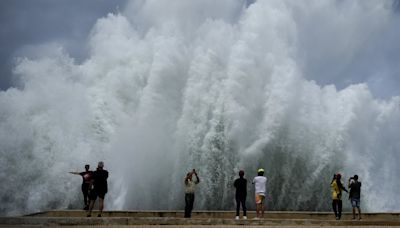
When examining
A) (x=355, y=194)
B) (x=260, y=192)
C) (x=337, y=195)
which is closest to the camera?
(x=260, y=192)

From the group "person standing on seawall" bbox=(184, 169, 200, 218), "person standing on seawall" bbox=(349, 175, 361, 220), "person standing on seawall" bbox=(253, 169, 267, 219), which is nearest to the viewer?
"person standing on seawall" bbox=(253, 169, 267, 219)

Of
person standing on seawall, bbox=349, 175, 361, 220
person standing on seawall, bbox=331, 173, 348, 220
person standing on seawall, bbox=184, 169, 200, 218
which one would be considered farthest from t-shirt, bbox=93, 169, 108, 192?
person standing on seawall, bbox=349, 175, 361, 220

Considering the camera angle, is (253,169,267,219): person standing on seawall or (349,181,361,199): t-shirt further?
(349,181,361,199): t-shirt

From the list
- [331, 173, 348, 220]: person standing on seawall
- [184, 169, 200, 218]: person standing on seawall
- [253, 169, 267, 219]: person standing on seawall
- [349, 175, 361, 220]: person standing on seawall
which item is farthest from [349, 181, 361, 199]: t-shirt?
[184, 169, 200, 218]: person standing on seawall

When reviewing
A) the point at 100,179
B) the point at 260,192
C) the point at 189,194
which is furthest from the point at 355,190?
the point at 100,179

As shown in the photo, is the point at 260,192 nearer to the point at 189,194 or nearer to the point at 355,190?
the point at 189,194

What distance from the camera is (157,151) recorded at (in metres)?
31.5

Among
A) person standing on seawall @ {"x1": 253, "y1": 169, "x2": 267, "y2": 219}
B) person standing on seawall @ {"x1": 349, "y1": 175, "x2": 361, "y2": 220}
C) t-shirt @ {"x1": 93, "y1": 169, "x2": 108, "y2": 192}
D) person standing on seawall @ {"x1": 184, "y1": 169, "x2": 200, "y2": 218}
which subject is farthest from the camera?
person standing on seawall @ {"x1": 349, "y1": 175, "x2": 361, "y2": 220}

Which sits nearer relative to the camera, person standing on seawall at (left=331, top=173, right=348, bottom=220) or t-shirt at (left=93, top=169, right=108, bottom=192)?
t-shirt at (left=93, top=169, right=108, bottom=192)

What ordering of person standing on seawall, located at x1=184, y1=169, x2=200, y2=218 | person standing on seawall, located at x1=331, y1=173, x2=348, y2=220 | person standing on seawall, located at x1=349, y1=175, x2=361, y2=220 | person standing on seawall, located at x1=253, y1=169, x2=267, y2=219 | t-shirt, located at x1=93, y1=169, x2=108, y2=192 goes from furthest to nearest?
person standing on seawall, located at x1=349, y1=175, x2=361, y2=220, person standing on seawall, located at x1=331, y1=173, x2=348, y2=220, person standing on seawall, located at x1=184, y1=169, x2=200, y2=218, person standing on seawall, located at x1=253, y1=169, x2=267, y2=219, t-shirt, located at x1=93, y1=169, x2=108, y2=192

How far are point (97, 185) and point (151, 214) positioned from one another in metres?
3.46

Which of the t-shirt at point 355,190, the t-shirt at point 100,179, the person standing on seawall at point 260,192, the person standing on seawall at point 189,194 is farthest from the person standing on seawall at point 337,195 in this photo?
the t-shirt at point 100,179

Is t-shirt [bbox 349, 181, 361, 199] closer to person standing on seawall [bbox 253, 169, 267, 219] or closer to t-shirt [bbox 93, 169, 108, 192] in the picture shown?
Answer: person standing on seawall [bbox 253, 169, 267, 219]

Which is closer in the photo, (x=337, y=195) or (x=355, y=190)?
(x=337, y=195)
